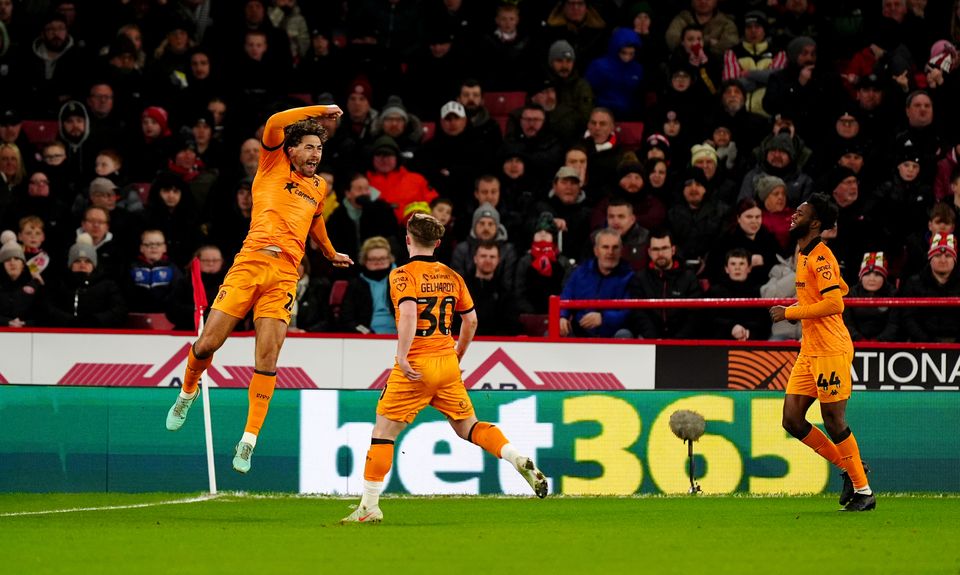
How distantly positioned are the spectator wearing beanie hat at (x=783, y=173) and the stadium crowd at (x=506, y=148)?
0.04 metres

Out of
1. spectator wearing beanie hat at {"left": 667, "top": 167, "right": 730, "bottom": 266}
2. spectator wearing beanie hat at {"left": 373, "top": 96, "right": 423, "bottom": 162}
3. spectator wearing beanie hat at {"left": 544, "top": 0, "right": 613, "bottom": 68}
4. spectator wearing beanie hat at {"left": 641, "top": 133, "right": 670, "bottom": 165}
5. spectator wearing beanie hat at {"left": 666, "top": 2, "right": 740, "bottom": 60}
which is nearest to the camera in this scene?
spectator wearing beanie hat at {"left": 667, "top": 167, "right": 730, "bottom": 266}

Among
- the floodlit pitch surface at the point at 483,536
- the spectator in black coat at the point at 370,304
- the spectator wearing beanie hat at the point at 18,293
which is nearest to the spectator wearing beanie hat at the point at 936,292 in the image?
the floodlit pitch surface at the point at 483,536

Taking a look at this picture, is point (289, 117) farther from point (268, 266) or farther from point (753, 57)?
point (753, 57)

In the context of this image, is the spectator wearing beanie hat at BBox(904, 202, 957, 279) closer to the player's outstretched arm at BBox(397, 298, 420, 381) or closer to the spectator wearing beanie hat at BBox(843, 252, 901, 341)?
the spectator wearing beanie hat at BBox(843, 252, 901, 341)

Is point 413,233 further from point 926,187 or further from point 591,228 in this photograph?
point 926,187

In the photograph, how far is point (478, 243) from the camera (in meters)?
17.2

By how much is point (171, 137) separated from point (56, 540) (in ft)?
35.6

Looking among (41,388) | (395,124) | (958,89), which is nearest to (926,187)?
(958,89)

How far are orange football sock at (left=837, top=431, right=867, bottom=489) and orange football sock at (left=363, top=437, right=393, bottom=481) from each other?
3517 millimetres

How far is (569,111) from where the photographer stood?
20156 millimetres

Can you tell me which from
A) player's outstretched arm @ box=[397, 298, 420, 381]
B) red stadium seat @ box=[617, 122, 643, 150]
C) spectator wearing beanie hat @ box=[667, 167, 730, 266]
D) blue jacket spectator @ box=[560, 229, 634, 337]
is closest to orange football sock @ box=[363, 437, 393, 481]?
→ player's outstretched arm @ box=[397, 298, 420, 381]

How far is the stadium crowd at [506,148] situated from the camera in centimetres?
1681

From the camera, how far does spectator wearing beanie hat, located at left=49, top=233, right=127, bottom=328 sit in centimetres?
1669

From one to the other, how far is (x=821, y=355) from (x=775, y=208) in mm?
6209
